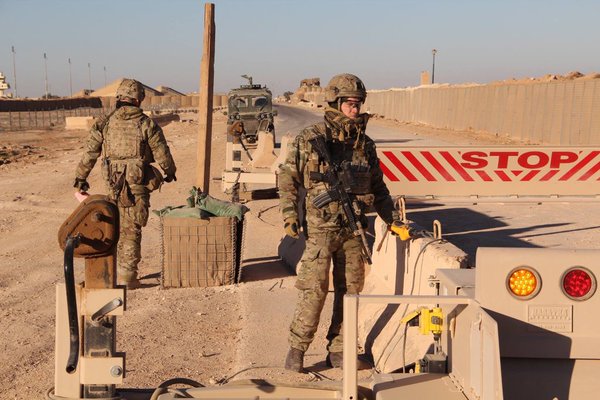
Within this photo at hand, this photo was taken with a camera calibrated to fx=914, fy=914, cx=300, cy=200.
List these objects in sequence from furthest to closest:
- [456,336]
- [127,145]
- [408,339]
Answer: [127,145]
[408,339]
[456,336]

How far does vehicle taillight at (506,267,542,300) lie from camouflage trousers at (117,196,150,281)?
5.93 metres

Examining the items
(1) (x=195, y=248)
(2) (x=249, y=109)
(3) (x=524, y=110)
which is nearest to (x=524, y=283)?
(1) (x=195, y=248)

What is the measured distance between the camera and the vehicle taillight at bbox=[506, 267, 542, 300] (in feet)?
11.8

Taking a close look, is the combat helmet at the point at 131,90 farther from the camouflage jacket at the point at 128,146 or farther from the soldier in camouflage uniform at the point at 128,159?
the camouflage jacket at the point at 128,146

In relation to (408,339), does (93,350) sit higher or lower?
higher

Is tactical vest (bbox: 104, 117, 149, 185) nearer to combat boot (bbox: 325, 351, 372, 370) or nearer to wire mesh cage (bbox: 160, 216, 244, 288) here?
wire mesh cage (bbox: 160, 216, 244, 288)

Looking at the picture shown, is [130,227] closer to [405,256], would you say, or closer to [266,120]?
[405,256]

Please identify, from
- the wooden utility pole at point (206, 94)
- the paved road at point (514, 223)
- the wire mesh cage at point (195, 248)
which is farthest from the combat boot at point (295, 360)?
the paved road at point (514, 223)

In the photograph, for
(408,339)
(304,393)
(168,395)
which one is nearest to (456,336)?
(304,393)

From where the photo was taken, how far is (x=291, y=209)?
239 inches

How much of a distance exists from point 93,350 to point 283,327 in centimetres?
401

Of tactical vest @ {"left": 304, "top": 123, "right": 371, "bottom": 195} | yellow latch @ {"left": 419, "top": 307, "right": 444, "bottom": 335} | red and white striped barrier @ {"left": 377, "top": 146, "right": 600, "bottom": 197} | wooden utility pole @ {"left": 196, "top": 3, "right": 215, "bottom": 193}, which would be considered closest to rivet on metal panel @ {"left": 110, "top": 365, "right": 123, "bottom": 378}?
yellow latch @ {"left": 419, "top": 307, "right": 444, "bottom": 335}

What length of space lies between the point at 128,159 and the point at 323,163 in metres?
3.43

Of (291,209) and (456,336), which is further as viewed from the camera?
(291,209)
